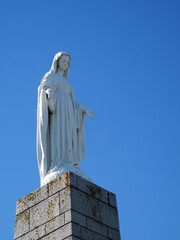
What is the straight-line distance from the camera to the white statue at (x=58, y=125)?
10.5m

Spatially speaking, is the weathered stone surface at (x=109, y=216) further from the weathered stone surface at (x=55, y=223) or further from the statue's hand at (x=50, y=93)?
the statue's hand at (x=50, y=93)

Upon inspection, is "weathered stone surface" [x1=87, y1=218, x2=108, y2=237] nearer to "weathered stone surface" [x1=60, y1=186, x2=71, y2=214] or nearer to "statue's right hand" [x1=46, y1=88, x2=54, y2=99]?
Result: "weathered stone surface" [x1=60, y1=186, x2=71, y2=214]

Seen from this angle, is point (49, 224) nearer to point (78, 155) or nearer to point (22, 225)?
point (22, 225)

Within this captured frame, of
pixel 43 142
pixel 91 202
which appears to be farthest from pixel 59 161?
pixel 91 202

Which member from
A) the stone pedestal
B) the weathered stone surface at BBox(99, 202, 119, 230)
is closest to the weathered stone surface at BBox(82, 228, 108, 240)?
the stone pedestal

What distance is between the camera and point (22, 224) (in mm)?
9898

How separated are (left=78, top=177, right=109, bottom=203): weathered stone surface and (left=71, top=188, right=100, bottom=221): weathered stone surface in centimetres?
13

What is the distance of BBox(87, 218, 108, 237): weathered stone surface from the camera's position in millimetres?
9148

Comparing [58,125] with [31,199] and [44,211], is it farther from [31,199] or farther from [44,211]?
[44,211]

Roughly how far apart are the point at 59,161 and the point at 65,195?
1.34m

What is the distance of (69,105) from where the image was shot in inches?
448

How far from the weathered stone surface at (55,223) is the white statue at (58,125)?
3.70ft

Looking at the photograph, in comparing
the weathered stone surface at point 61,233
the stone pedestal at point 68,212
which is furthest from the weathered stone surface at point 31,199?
the weathered stone surface at point 61,233

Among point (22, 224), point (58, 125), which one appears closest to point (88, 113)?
point (58, 125)
